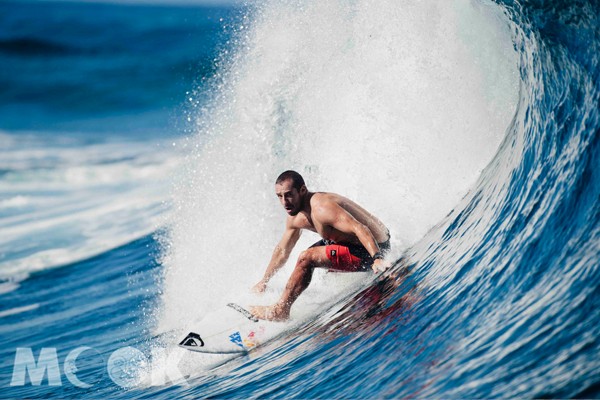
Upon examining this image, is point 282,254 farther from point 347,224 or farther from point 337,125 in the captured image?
point 337,125

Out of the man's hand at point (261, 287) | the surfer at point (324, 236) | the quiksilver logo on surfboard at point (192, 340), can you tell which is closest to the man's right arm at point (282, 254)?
the man's hand at point (261, 287)

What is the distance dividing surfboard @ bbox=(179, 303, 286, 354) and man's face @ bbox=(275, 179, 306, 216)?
1112 millimetres

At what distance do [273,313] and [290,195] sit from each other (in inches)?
45.1

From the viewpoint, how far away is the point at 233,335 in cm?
622

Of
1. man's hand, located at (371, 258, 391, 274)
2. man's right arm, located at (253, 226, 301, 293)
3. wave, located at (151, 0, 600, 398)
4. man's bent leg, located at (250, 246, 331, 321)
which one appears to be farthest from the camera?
man's right arm, located at (253, 226, 301, 293)

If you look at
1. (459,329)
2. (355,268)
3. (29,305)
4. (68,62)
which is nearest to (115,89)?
(68,62)

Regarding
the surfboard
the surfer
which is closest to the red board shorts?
the surfer

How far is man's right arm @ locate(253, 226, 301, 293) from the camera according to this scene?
6.81 meters

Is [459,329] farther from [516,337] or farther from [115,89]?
[115,89]

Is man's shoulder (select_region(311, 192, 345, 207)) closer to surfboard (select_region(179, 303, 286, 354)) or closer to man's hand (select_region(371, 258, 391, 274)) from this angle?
man's hand (select_region(371, 258, 391, 274))

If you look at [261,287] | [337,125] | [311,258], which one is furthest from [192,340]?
[337,125]

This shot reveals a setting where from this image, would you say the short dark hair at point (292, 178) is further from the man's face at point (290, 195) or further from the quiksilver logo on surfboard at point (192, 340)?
the quiksilver logo on surfboard at point (192, 340)

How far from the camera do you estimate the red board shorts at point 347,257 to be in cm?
616

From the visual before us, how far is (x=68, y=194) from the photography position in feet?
61.9
